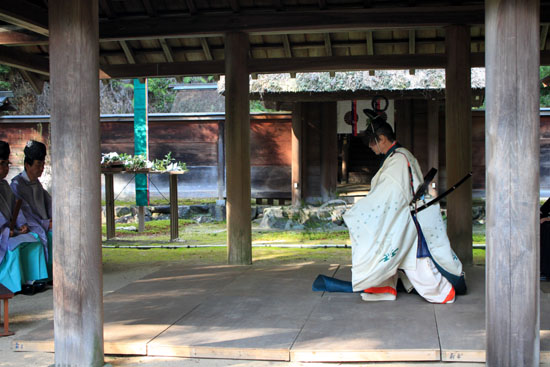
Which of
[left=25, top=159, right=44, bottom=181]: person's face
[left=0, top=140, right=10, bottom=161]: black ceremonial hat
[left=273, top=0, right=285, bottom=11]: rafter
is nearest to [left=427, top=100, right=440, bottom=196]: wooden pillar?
[left=273, top=0, right=285, bottom=11]: rafter

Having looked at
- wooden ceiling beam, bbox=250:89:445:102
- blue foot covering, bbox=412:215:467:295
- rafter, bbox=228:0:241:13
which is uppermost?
rafter, bbox=228:0:241:13

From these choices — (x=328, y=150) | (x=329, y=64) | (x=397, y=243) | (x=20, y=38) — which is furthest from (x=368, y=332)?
(x=328, y=150)

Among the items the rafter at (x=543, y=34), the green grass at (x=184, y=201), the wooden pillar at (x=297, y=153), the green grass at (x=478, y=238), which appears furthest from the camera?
the green grass at (x=184, y=201)

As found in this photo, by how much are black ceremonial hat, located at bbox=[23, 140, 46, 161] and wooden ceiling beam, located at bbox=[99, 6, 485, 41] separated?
210 centimetres

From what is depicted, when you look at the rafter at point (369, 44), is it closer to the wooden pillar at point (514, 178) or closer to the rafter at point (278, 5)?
the rafter at point (278, 5)

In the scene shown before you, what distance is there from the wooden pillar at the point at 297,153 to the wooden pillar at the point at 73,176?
1002 cm

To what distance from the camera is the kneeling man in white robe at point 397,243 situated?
205 inches

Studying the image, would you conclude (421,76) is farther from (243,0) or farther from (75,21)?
(75,21)

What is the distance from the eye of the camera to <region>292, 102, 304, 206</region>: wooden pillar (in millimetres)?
13633

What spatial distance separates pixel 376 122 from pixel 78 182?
116 inches

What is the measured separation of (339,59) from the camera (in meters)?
8.16

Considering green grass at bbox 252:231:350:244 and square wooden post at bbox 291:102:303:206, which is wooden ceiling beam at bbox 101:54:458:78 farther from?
square wooden post at bbox 291:102:303:206

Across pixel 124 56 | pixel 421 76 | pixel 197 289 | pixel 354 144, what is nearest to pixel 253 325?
pixel 197 289

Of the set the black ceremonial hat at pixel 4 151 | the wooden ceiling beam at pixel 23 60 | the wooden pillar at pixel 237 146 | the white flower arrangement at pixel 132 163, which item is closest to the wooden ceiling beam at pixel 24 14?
the wooden ceiling beam at pixel 23 60
